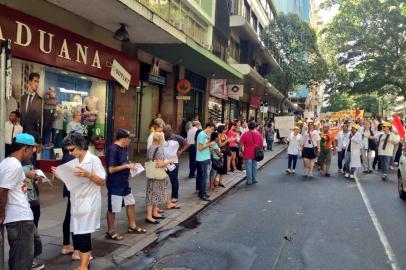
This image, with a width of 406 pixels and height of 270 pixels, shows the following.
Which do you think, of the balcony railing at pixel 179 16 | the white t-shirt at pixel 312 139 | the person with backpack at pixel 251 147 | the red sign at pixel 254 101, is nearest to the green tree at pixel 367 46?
the red sign at pixel 254 101

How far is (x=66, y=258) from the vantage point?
5363 millimetres

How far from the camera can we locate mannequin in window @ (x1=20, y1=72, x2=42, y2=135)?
9875 millimetres

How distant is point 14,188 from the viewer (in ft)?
13.3

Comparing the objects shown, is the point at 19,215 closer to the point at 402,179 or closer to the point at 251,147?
the point at 251,147

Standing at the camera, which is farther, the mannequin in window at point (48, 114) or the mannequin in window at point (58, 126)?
the mannequin in window at point (58, 126)

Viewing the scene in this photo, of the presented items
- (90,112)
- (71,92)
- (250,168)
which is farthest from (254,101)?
(71,92)

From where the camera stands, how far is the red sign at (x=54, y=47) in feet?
29.0

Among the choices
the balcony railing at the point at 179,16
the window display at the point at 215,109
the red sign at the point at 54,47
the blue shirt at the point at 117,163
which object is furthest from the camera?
the window display at the point at 215,109

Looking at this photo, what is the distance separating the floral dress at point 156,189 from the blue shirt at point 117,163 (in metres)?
1.09

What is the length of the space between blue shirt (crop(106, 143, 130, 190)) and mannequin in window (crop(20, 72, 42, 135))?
4.42 meters

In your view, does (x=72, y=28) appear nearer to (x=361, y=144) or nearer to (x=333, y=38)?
(x=361, y=144)

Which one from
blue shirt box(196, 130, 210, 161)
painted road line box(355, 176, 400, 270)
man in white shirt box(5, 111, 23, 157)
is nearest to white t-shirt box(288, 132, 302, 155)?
painted road line box(355, 176, 400, 270)

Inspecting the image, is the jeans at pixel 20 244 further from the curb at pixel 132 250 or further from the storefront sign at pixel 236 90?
the storefront sign at pixel 236 90

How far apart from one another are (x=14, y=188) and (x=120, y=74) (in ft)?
31.2
